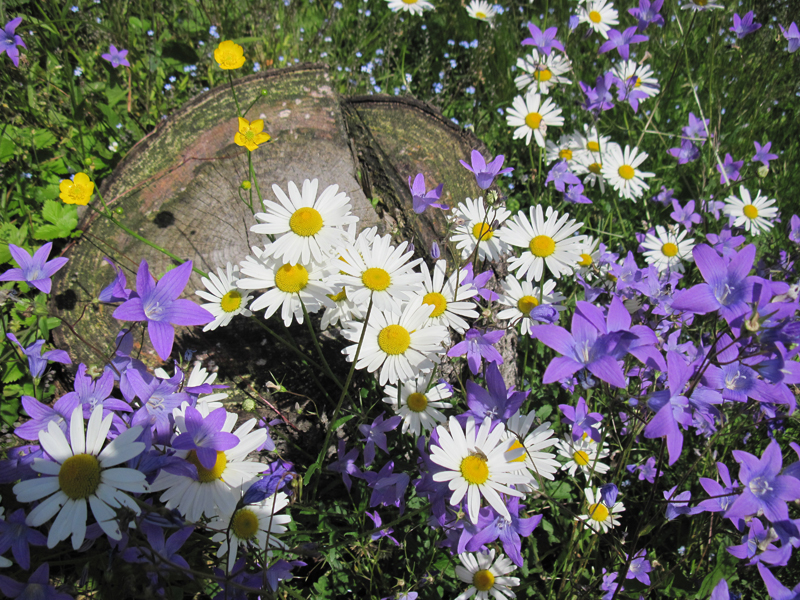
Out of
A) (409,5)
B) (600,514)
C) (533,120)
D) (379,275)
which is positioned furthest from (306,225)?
(409,5)

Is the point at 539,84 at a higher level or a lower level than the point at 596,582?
higher

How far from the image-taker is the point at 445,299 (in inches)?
63.1

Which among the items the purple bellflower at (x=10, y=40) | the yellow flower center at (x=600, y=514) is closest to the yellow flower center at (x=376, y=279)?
the yellow flower center at (x=600, y=514)

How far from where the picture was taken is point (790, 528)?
3.41 ft

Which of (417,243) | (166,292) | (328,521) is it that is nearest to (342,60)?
(417,243)

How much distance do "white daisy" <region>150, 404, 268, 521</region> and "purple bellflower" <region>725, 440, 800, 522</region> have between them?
1145 mm

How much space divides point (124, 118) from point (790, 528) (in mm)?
3517

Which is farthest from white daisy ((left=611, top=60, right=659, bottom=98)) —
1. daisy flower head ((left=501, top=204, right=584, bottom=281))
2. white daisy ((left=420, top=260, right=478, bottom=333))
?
white daisy ((left=420, top=260, right=478, bottom=333))

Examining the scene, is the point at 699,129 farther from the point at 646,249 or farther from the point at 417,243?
the point at 417,243

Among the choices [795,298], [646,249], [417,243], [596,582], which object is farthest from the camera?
[646,249]

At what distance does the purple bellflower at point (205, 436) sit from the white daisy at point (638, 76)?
2969mm

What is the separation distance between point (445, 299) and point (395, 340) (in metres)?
0.26

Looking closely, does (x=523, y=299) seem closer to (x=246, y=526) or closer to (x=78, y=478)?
(x=246, y=526)

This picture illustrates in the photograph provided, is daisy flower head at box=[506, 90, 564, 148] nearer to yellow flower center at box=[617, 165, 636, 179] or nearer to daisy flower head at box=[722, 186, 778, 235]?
yellow flower center at box=[617, 165, 636, 179]
